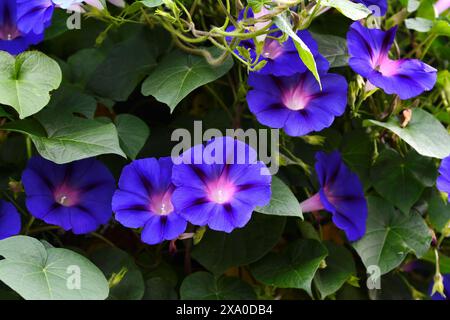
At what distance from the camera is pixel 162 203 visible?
1.21 meters

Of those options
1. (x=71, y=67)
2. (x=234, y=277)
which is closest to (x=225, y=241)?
(x=234, y=277)

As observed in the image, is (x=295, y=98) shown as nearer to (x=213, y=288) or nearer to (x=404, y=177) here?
(x=404, y=177)

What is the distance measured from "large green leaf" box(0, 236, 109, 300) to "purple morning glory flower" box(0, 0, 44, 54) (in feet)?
1.25

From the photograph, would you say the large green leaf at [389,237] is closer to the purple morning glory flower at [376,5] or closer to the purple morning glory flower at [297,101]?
the purple morning glory flower at [297,101]

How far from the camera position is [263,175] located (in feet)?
3.60

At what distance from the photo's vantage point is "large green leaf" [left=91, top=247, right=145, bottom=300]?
1.23 metres

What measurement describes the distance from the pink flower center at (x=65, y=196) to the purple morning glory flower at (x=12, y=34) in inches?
10.1

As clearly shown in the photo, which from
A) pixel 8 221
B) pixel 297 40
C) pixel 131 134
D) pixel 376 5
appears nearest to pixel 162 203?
pixel 131 134

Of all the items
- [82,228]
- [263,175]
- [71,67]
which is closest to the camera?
[263,175]

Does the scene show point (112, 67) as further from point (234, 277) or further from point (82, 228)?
point (234, 277)

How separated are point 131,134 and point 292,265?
373mm

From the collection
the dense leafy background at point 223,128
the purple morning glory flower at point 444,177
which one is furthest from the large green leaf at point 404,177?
the purple morning glory flower at point 444,177

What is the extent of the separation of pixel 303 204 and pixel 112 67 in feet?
1.50

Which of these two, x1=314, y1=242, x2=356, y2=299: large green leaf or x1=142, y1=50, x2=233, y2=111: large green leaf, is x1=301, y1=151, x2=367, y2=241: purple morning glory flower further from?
x1=142, y1=50, x2=233, y2=111: large green leaf
